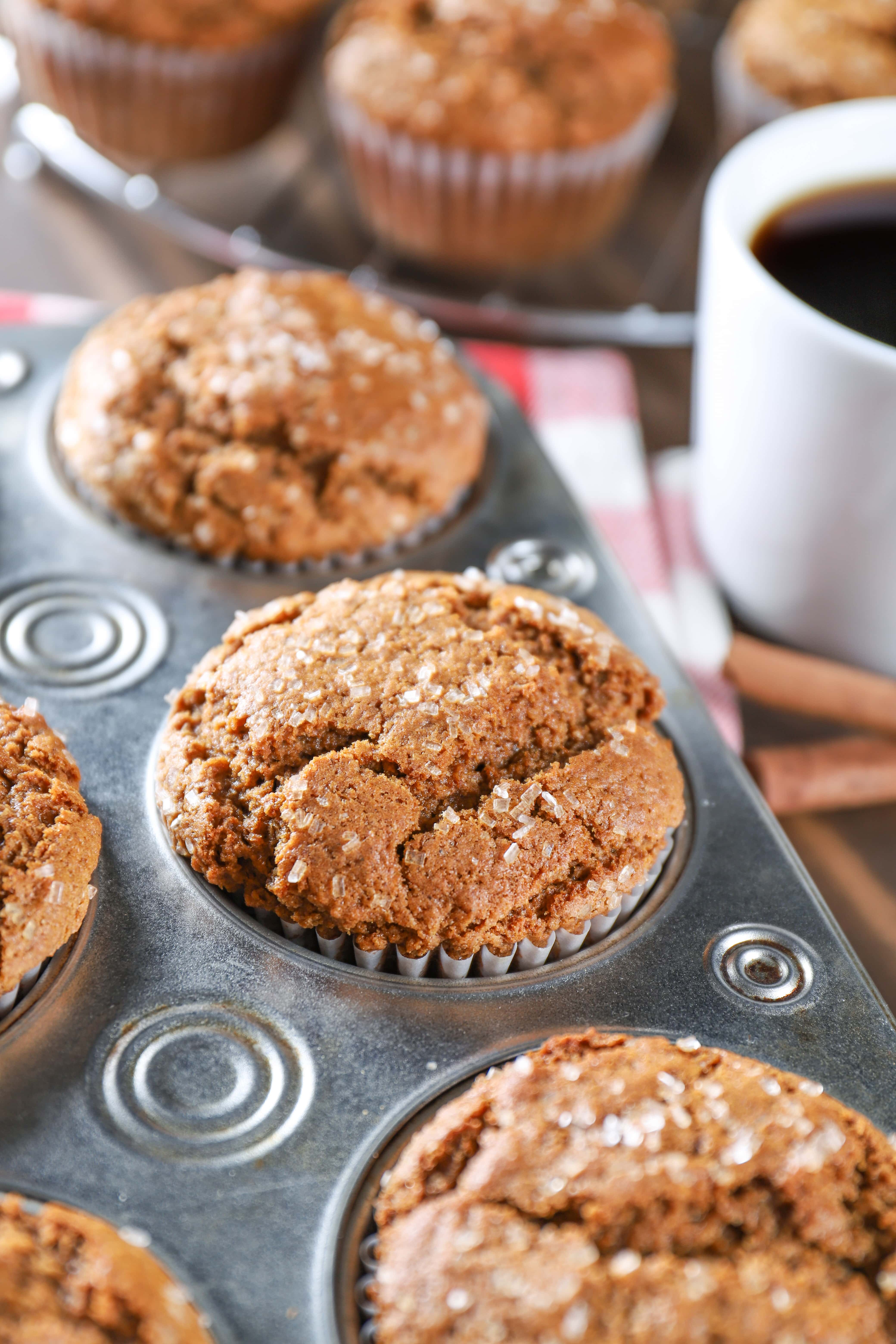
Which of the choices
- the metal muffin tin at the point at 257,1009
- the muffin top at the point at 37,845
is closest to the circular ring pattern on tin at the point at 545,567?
the metal muffin tin at the point at 257,1009

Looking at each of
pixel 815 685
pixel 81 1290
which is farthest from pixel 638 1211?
pixel 815 685

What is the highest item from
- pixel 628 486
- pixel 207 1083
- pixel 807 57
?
pixel 807 57

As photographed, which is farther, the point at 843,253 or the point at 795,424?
the point at 843,253

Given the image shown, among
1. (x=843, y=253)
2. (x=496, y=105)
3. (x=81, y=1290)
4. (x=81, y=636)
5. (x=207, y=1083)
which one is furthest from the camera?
(x=496, y=105)

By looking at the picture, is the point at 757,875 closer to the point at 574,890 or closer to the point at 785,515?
the point at 574,890

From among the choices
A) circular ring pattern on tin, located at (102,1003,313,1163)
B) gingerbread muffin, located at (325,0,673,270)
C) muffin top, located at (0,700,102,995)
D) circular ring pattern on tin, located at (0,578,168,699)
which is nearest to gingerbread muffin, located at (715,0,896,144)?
gingerbread muffin, located at (325,0,673,270)

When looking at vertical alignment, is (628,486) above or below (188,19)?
below

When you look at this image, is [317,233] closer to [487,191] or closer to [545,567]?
[487,191]

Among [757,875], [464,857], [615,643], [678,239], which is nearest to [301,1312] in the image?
[464,857]
